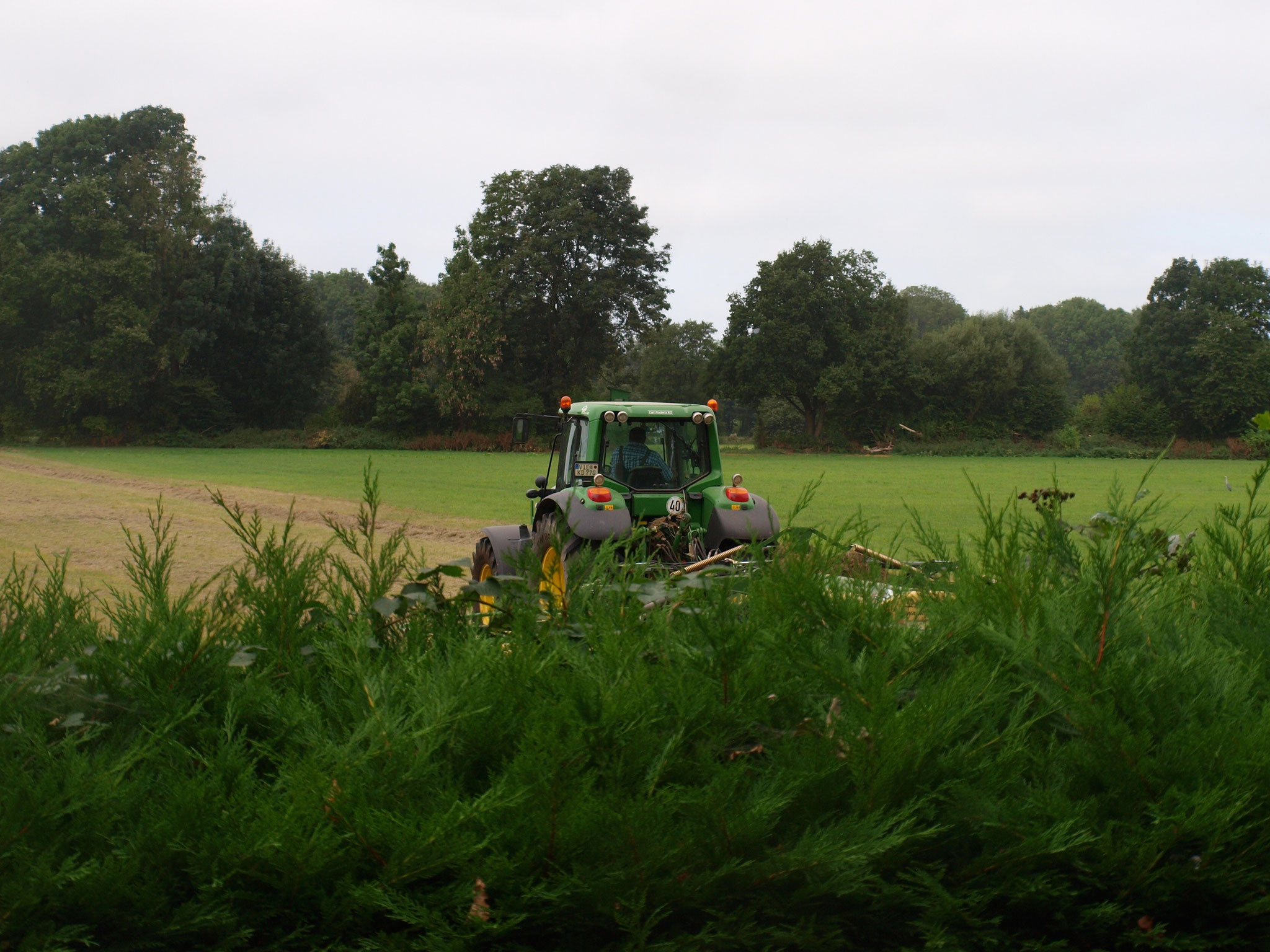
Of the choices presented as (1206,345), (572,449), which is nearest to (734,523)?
(572,449)

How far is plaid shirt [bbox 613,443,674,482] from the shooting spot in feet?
32.2

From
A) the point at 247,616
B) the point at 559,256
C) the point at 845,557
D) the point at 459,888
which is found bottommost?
the point at 459,888

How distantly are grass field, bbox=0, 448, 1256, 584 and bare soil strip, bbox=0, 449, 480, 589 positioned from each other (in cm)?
6

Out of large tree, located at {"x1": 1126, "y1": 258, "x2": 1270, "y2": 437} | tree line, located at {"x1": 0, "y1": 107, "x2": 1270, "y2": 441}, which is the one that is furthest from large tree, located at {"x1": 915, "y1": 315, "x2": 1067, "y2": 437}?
large tree, located at {"x1": 1126, "y1": 258, "x2": 1270, "y2": 437}

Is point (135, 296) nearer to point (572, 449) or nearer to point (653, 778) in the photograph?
point (572, 449)

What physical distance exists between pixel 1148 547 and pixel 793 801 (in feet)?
3.53

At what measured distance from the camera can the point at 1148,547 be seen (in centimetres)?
245

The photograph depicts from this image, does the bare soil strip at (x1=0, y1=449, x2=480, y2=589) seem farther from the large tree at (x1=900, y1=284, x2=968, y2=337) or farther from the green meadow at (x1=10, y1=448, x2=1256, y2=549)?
the large tree at (x1=900, y1=284, x2=968, y2=337)

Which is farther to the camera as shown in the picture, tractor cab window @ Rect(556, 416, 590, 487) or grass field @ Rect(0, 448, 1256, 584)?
grass field @ Rect(0, 448, 1256, 584)

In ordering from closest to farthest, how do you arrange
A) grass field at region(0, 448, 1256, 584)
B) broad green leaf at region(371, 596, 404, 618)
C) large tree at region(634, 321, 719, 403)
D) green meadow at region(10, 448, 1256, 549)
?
1. broad green leaf at region(371, 596, 404, 618)
2. grass field at region(0, 448, 1256, 584)
3. green meadow at region(10, 448, 1256, 549)
4. large tree at region(634, 321, 719, 403)

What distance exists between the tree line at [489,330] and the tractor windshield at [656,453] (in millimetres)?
49910

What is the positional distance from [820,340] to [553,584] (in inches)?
2479

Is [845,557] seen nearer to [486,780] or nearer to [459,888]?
[486,780]

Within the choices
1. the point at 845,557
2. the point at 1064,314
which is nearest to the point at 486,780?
the point at 845,557
